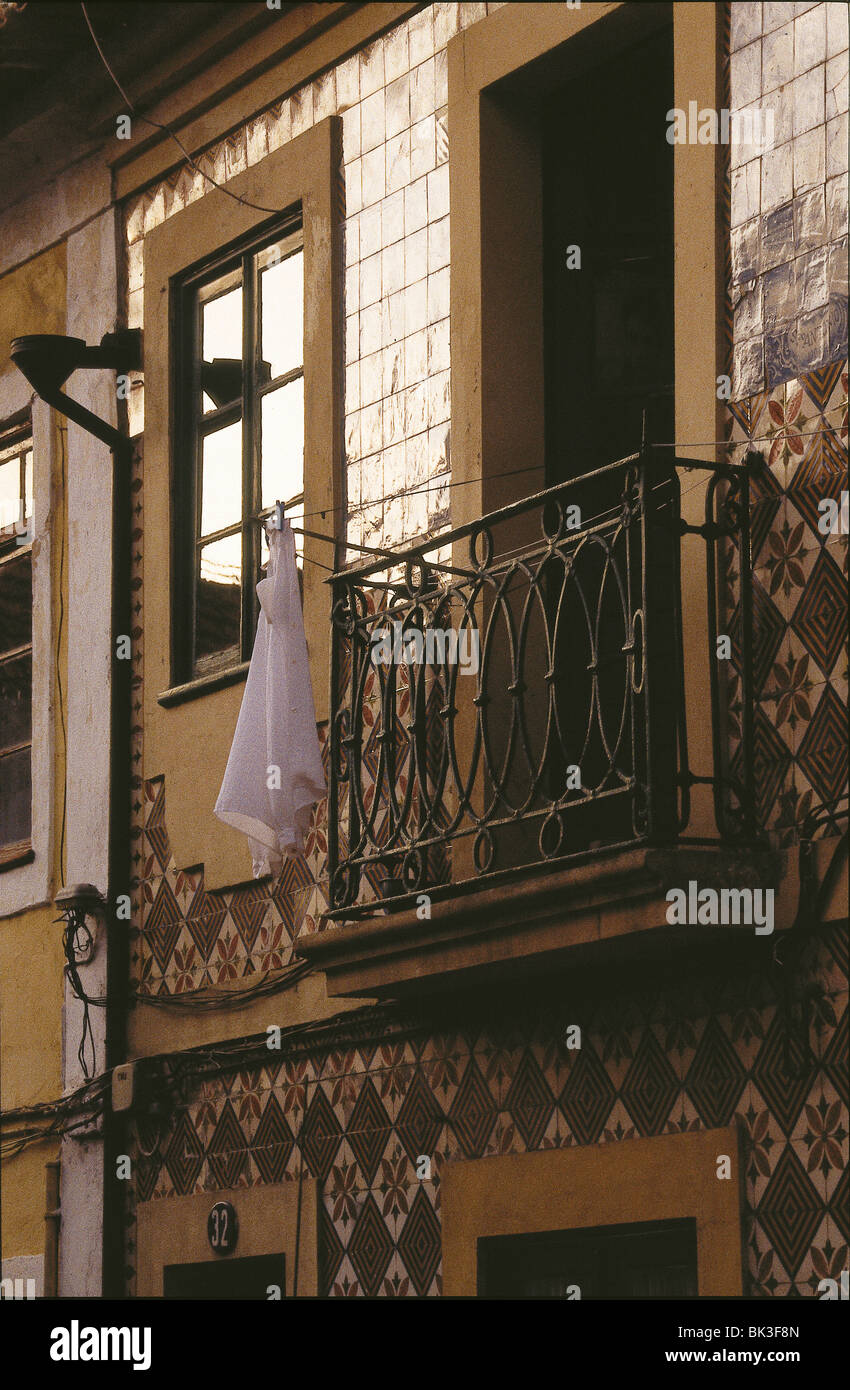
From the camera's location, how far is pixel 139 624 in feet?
36.9

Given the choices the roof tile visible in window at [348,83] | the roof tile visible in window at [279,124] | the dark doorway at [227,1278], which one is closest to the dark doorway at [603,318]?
the roof tile visible in window at [348,83]

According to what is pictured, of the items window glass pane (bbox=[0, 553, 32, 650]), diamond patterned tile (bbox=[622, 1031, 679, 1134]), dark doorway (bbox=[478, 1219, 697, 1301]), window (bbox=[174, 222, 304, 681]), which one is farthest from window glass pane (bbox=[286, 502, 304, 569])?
dark doorway (bbox=[478, 1219, 697, 1301])

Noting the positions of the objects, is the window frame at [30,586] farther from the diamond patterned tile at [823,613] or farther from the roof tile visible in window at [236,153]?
the diamond patterned tile at [823,613]

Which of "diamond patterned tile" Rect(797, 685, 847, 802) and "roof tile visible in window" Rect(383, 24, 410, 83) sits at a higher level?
"roof tile visible in window" Rect(383, 24, 410, 83)

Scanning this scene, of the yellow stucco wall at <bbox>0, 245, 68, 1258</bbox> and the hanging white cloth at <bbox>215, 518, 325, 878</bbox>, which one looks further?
the yellow stucco wall at <bbox>0, 245, 68, 1258</bbox>

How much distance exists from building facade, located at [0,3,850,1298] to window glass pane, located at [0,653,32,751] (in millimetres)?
349

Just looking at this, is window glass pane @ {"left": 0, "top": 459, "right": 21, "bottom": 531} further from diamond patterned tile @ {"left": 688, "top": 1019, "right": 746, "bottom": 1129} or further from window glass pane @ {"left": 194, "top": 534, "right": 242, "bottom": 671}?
diamond patterned tile @ {"left": 688, "top": 1019, "right": 746, "bottom": 1129}

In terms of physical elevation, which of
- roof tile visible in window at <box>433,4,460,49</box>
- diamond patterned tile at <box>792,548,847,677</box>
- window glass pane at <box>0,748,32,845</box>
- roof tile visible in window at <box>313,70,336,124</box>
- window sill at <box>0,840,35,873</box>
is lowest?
diamond patterned tile at <box>792,548,847,677</box>

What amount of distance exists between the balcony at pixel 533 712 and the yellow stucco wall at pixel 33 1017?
2311 millimetres

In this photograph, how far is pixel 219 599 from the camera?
35.5 ft

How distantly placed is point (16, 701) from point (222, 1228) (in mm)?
3275

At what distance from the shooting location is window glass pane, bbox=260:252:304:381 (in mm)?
10562
